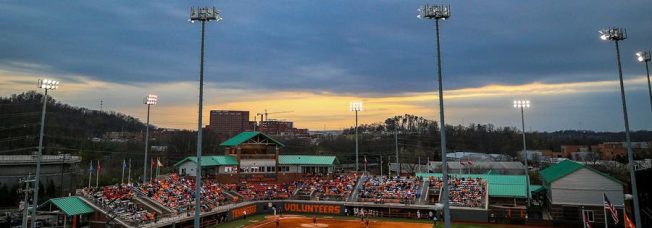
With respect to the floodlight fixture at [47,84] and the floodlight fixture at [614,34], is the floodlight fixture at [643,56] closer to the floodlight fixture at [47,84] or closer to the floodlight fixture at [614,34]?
the floodlight fixture at [614,34]

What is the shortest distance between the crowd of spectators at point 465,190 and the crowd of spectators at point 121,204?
119ft

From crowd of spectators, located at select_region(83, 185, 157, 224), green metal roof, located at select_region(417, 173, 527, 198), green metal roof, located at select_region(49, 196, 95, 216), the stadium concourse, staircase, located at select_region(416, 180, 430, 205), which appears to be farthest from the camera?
green metal roof, located at select_region(417, 173, 527, 198)

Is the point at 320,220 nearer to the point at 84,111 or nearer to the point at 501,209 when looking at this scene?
the point at 501,209

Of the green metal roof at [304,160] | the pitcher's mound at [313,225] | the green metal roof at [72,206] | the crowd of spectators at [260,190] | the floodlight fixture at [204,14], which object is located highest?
the floodlight fixture at [204,14]

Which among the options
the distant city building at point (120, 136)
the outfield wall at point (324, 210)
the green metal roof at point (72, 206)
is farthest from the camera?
the distant city building at point (120, 136)

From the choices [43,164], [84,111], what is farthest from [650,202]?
[84,111]

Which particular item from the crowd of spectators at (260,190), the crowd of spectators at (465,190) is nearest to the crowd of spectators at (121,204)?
the crowd of spectators at (260,190)

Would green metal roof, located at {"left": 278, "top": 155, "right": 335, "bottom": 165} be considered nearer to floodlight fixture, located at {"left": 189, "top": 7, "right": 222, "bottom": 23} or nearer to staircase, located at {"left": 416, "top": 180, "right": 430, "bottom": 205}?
staircase, located at {"left": 416, "top": 180, "right": 430, "bottom": 205}

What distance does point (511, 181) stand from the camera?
6094 cm

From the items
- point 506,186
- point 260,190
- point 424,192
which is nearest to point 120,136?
point 260,190

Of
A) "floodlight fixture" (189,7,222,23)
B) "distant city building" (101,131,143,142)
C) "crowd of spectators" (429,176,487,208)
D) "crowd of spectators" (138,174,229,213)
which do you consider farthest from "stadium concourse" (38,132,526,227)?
"distant city building" (101,131,143,142)

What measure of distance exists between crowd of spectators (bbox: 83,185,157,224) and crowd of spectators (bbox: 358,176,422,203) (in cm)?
2840

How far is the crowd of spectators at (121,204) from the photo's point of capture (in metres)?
40.3

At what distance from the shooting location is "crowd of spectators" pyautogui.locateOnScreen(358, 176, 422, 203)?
57.2m
